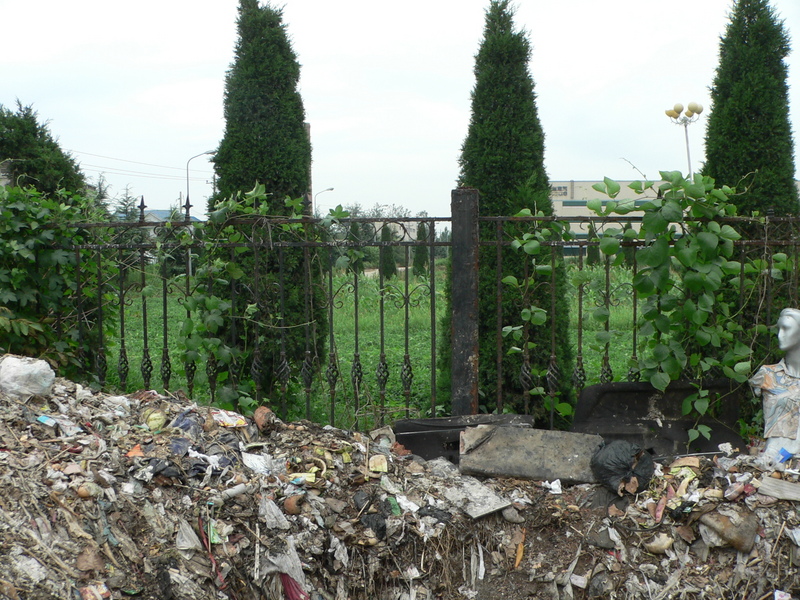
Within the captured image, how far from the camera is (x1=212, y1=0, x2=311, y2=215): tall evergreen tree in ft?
18.1

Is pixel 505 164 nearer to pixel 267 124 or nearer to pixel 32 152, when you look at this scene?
pixel 267 124

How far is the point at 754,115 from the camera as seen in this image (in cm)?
553

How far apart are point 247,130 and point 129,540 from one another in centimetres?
372

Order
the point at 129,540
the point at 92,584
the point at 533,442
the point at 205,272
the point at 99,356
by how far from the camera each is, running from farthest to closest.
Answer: the point at 99,356 < the point at 205,272 < the point at 533,442 < the point at 129,540 < the point at 92,584

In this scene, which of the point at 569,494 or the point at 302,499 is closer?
the point at 302,499

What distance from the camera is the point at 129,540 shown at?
2.73 m

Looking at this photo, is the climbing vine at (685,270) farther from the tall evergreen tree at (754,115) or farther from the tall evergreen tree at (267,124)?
the tall evergreen tree at (267,124)

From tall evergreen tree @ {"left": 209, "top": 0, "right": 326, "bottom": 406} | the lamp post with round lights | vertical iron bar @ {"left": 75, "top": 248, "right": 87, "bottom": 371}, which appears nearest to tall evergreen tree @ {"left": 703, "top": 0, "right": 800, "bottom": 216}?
the lamp post with round lights

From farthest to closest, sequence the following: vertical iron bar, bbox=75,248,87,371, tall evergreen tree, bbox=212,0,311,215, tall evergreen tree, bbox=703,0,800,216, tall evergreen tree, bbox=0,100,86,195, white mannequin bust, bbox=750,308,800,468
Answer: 1. tall evergreen tree, bbox=0,100,86,195
2. tall evergreen tree, bbox=212,0,311,215
3. tall evergreen tree, bbox=703,0,800,216
4. vertical iron bar, bbox=75,248,87,371
5. white mannequin bust, bbox=750,308,800,468

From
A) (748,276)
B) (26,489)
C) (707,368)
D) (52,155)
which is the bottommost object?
(26,489)

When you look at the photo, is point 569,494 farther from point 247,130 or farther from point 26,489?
point 247,130

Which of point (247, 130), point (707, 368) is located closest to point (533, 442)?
point (707, 368)

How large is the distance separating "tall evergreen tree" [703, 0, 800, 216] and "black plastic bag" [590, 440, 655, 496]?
2790 mm

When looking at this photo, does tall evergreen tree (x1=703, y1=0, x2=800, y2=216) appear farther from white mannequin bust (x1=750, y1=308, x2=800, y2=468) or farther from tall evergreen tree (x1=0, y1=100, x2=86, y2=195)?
tall evergreen tree (x1=0, y1=100, x2=86, y2=195)
